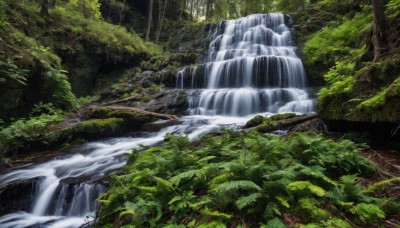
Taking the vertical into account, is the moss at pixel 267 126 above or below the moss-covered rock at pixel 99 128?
above

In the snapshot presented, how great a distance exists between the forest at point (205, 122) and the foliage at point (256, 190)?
0.02m

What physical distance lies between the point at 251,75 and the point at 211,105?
3138mm

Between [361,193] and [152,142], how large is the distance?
24.0ft

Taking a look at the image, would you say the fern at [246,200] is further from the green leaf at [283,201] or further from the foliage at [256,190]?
the green leaf at [283,201]

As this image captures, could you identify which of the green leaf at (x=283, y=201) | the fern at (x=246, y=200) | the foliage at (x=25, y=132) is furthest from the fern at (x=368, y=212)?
the foliage at (x=25, y=132)

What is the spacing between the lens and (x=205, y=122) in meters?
11.9

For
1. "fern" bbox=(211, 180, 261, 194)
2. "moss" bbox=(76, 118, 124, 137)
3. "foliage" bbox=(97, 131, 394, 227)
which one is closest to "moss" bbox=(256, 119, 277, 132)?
"foliage" bbox=(97, 131, 394, 227)

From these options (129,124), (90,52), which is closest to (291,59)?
(129,124)

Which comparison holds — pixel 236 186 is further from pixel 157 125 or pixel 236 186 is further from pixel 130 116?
pixel 130 116

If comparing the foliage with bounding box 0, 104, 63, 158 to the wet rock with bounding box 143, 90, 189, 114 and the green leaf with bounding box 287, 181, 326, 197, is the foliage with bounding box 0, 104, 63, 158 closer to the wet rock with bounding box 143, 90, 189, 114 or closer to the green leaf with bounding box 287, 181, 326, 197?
the wet rock with bounding box 143, 90, 189, 114

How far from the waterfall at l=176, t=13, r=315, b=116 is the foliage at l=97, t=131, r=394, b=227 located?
8.60 m

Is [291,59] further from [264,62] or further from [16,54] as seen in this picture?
[16,54]

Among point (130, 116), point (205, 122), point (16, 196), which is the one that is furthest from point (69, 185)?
point (205, 122)

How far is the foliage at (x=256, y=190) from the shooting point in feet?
9.29
